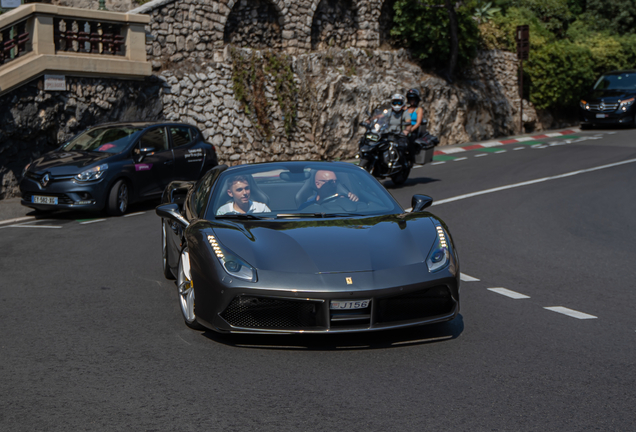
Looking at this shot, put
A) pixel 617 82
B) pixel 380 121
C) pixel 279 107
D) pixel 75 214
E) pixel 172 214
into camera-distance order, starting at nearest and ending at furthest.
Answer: pixel 172 214
pixel 75 214
pixel 380 121
pixel 279 107
pixel 617 82

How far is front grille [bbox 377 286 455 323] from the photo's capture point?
507cm

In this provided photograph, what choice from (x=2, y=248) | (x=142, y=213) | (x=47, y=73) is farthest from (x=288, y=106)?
(x=2, y=248)

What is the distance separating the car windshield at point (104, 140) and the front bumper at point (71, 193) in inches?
41.4

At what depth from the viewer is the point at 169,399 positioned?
4242 mm

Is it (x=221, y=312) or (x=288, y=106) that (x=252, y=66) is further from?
(x=221, y=312)

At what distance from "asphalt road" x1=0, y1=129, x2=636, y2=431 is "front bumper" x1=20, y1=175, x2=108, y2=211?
3.24m

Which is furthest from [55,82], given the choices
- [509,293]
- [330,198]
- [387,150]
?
[509,293]

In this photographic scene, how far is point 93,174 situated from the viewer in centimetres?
1288

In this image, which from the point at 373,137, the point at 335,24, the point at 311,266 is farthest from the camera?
the point at 335,24

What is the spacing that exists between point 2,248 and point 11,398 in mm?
6168

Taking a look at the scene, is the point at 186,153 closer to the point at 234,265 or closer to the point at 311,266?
the point at 234,265

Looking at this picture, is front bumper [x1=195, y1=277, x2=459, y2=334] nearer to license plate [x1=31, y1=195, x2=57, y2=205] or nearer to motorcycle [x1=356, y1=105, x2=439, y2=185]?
license plate [x1=31, y1=195, x2=57, y2=205]

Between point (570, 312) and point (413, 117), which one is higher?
point (413, 117)

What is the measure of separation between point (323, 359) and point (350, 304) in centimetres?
40
